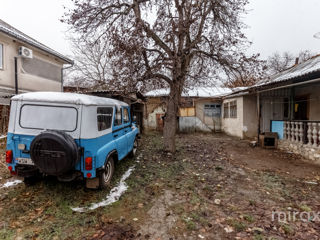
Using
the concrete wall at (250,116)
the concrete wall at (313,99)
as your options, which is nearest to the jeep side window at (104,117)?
the concrete wall at (250,116)

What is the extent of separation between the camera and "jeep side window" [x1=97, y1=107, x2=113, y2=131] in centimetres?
366

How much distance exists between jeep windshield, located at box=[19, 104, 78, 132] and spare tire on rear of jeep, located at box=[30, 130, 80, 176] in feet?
0.91

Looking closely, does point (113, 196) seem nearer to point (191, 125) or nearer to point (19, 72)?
point (19, 72)

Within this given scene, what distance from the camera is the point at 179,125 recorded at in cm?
1494

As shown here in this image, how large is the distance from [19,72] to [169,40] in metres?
7.98

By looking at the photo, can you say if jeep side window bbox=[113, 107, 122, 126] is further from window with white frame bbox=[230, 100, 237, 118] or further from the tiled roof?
window with white frame bbox=[230, 100, 237, 118]

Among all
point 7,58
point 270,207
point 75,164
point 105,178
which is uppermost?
point 7,58

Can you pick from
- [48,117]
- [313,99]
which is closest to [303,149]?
[313,99]

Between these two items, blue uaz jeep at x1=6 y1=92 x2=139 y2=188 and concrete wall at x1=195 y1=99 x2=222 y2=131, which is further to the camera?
concrete wall at x1=195 y1=99 x2=222 y2=131

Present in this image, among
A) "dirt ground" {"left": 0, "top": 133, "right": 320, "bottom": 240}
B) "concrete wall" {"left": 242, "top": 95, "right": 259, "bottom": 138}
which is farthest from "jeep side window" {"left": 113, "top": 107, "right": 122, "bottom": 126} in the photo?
"concrete wall" {"left": 242, "top": 95, "right": 259, "bottom": 138}

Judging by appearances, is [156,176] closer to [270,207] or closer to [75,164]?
[75,164]

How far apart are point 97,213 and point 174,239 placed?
147 centimetres

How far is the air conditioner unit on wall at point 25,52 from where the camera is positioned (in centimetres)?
835

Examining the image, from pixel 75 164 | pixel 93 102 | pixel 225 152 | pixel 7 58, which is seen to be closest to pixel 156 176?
pixel 75 164
